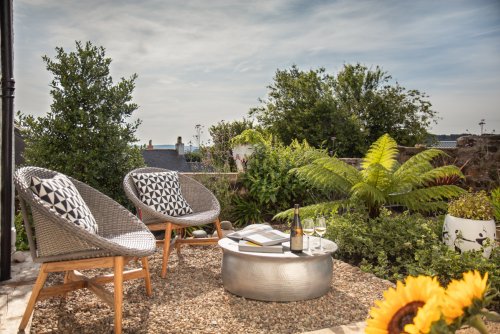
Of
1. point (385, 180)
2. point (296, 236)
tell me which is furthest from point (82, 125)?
point (385, 180)

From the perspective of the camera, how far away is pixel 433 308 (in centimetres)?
61

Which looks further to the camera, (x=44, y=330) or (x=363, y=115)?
(x=363, y=115)

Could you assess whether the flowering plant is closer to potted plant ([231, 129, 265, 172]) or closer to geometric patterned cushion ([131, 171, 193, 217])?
geometric patterned cushion ([131, 171, 193, 217])

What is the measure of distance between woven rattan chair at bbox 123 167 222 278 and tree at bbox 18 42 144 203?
1.82ft

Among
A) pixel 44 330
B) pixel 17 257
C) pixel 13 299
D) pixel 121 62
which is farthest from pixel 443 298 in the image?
pixel 121 62

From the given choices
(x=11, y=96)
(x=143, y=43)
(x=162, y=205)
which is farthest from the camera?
(x=143, y=43)

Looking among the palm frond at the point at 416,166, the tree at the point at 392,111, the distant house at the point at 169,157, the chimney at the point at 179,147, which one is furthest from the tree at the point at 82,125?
the chimney at the point at 179,147

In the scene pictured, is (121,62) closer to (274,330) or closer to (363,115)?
(274,330)

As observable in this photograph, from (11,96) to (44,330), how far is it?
1847 millimetres

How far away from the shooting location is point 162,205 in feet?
12.9

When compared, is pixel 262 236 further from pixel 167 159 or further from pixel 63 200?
pixel 167 159

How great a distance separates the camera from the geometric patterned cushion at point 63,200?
2590mm

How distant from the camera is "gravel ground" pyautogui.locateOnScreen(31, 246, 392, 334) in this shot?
247 centimetres

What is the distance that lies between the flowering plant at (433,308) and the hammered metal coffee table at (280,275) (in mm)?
2119
